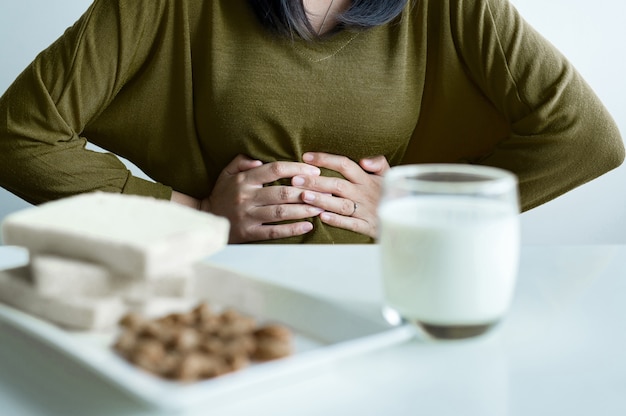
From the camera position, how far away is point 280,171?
50.9 inches

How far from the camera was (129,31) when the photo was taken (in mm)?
1270

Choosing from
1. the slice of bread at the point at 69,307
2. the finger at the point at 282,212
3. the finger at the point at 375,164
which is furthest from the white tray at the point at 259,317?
the finger at the point at 375,164

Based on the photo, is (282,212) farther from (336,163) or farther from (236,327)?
(236,327)

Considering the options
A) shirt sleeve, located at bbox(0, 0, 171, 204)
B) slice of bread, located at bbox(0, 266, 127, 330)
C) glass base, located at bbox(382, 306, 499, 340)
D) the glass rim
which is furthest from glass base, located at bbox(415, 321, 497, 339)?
shirt sleeve, located at bbox(0, 0, 171, 204)

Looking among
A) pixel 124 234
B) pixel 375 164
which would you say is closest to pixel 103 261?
pixel 124 234

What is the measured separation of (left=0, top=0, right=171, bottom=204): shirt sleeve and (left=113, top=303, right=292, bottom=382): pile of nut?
763 mm

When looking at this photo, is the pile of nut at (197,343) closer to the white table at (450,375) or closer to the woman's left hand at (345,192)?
the white table at (450,375)

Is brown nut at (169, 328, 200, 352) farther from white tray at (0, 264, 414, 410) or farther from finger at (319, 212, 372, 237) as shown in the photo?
finger at (319, 212, 372, 237)

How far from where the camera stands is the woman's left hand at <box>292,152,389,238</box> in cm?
130

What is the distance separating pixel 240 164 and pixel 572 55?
1110mm

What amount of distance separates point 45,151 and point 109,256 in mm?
779

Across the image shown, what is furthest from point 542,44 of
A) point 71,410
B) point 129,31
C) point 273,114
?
point 71,410

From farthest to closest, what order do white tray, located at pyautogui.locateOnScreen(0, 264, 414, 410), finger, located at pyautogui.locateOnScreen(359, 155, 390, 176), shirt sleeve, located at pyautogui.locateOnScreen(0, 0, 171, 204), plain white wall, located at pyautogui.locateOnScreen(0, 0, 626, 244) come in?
plain white wall, located at pyautogui.locateOnScreen(0, 0, 626, 244)
finger, located at pyautogui.locateOnScreen(359, 155, 390, 176)
shirt sleeve, located at pyautogui.locateOnScreen(0, 0, 171, 204)
white tray, located at pyautogui.locateOnScreen(0, 264, 414, 410)

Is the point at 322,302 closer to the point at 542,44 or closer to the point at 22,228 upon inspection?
the point at 22,228
